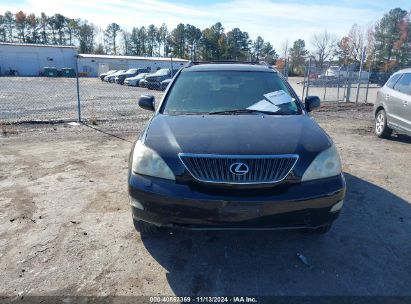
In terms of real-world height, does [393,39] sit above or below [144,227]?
above

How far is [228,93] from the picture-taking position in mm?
4027

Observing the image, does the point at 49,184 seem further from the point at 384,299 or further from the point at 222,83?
the point at 384,299

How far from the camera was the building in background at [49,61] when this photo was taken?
51.3 metres

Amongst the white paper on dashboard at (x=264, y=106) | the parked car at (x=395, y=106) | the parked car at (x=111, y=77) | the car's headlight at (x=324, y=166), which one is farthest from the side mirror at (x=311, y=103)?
the parked car at (x=111, y=77)

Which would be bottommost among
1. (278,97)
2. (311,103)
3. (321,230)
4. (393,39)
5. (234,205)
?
(321,230)

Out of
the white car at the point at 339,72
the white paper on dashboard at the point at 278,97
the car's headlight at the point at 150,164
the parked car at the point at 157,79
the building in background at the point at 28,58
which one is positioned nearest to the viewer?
the car's headlight at the point at 150,164

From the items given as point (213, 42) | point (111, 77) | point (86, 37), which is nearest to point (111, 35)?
point (86, 37)

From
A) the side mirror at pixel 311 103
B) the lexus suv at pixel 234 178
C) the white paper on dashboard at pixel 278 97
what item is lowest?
the lexus suv at pixel 234 178

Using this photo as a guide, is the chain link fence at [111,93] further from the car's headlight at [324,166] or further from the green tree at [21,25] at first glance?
the green tree at [21,25]

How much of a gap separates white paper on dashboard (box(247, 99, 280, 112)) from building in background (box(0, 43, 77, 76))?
176 feet

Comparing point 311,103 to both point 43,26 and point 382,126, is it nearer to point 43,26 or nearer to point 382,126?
point 382,126

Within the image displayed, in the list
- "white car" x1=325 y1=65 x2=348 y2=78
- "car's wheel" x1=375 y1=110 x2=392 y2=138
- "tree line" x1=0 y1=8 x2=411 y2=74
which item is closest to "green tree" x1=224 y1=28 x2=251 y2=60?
"tree line" x1=0 y1=8 x2=411 y2=74

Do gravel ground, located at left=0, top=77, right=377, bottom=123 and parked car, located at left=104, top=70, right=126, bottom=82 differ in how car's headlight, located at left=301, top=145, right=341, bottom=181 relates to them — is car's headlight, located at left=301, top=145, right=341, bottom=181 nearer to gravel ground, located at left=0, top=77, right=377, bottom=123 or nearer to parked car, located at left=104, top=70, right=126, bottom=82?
gravel ground, located at left=0, top=77, right=377, bottom=123

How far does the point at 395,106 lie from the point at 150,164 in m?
6.52
